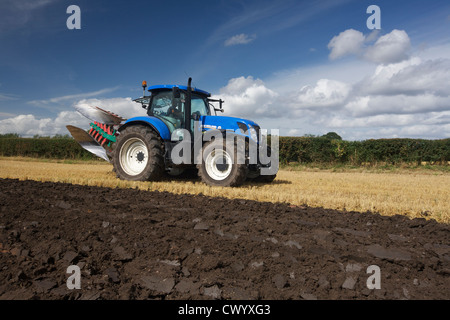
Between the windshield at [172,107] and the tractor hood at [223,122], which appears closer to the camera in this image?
the tractor hood at [223,122]

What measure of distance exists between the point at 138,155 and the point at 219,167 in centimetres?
233

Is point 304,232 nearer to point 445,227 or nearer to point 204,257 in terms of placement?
point 204,257

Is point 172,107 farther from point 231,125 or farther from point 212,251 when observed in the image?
point 212,251

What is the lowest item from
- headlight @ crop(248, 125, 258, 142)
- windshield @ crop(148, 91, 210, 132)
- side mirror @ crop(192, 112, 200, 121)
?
headlight @ crop(248, 125, 258, 142)

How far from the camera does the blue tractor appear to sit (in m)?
7.83

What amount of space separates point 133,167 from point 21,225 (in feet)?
16.4

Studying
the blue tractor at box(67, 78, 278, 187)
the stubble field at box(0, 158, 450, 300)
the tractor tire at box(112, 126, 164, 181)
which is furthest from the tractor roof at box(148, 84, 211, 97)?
the stubble field at box(0, 158, 450, 300)

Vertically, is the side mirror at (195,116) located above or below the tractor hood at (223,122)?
above

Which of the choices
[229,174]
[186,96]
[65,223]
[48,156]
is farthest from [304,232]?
[48,156]

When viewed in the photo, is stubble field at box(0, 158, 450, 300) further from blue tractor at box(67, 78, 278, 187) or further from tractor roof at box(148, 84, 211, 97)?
tractor roof at box(148, 84, 211, 97)

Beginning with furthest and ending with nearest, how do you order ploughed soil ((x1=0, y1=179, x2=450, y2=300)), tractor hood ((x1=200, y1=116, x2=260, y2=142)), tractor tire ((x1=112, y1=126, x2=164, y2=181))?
tractor tire ((x1=112, y1=126, x2=164, y2=181))
tractor hood ((x1=200, y1=116, x2=260, y2=142))
ploughed soil ((x1=0, y1=179, x2=450, y2=300))

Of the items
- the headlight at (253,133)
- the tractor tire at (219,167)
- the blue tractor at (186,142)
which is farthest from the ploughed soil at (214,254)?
the headlight at (253,133)

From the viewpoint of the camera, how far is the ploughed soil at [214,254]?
2.70 meters

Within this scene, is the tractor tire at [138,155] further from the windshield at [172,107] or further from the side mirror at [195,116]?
the side mirror at [195,116]
